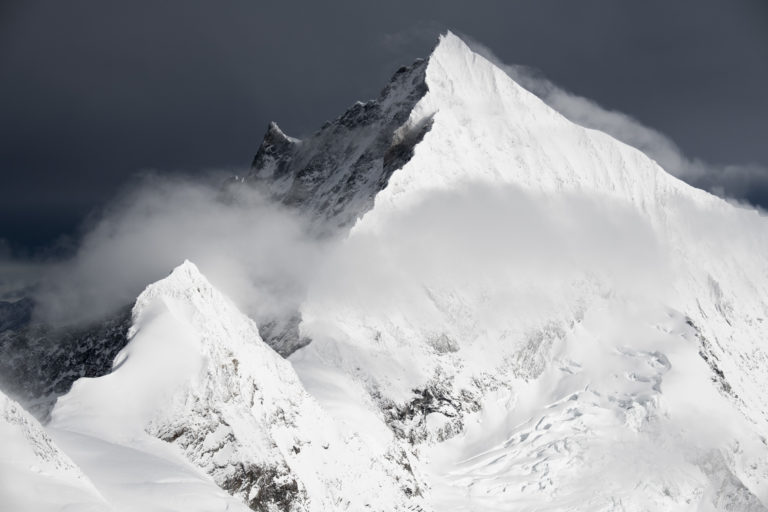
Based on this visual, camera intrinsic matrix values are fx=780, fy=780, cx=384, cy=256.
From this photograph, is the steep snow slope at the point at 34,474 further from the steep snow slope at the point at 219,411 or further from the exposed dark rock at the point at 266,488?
the exposed dark rock at the point at 266,488

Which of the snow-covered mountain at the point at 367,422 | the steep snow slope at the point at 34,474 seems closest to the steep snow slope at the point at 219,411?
the snow-covered mountain at the point at 367,422

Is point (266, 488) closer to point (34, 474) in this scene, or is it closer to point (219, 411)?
point (219, 411)

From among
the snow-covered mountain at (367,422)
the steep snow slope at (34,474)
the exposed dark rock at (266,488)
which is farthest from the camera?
the snow-covered mountain at (367,422)

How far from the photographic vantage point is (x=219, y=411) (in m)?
84.2

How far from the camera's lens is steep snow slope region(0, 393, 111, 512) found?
4491 cm

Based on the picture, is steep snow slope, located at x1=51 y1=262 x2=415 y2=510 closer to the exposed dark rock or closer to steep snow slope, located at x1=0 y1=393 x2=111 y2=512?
the exposed dark rock

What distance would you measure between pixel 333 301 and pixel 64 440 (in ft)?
413

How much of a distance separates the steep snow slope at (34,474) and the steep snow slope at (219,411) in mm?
18085

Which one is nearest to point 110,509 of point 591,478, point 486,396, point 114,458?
point 114,458

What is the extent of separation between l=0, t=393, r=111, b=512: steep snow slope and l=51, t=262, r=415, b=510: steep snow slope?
18.1 metres

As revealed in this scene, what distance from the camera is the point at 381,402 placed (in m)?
167

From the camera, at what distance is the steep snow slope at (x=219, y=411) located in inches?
3164

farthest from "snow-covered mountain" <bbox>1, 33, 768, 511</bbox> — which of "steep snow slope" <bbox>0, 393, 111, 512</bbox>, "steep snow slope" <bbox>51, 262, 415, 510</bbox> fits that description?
"steep snow slope" <bbox>0, 393, 111, 512</bbox>

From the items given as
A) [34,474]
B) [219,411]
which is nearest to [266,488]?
[219,411]
